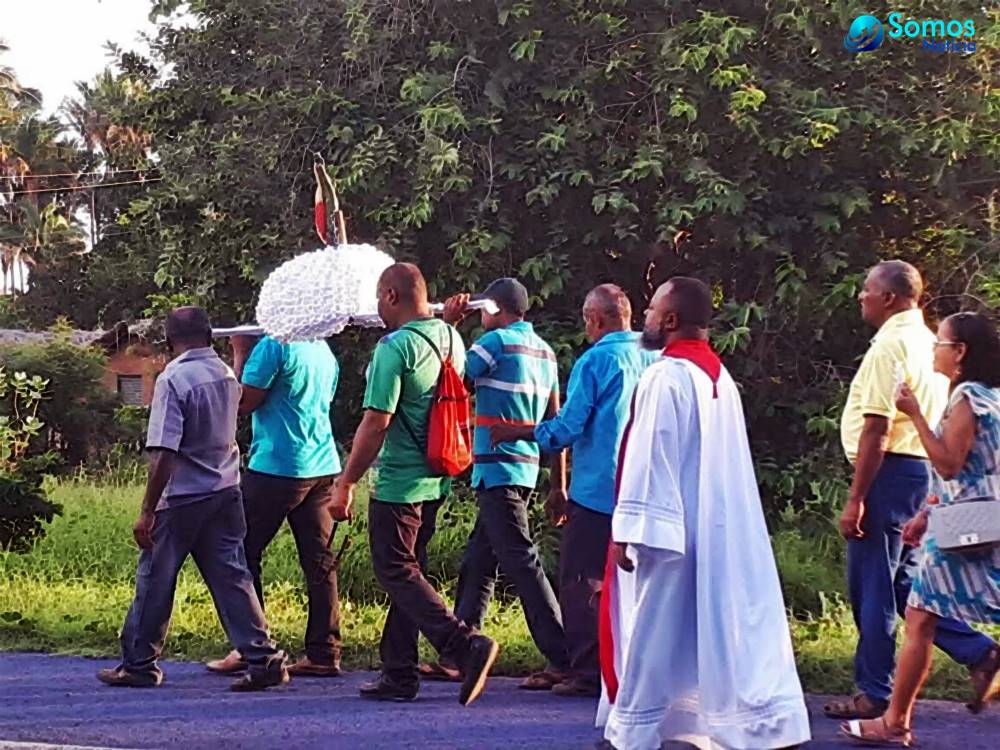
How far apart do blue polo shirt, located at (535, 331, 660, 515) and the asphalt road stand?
1046 millimetres

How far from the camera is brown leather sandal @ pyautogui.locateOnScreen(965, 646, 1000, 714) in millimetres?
6039

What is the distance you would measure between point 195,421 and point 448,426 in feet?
4.33

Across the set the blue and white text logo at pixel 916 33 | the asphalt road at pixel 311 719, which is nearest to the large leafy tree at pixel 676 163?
the blue and white text logo at pixel 916 33

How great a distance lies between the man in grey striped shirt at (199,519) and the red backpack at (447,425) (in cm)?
108

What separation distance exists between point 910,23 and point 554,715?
5.90m

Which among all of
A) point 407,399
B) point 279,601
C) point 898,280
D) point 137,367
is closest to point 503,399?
point 407,399

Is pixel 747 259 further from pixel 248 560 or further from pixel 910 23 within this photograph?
pixel 248 560

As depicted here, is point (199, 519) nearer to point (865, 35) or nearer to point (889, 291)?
point (889, 291)

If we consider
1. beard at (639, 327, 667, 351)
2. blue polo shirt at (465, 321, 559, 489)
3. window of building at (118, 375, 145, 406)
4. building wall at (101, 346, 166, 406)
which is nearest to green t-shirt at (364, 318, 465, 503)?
blue polo shirt at (465, 321, 559, 489)

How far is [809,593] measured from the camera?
10.7 meters

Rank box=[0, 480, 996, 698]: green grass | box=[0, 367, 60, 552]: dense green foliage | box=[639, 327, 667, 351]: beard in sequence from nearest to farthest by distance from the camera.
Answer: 1. box=[639, 327, 667, 351]: beard
2. box=[0, 480, 996, 698]: green grass
3. box=[0, 367, 60, 552]: dense green foliage

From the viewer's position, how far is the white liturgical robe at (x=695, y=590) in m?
5.04

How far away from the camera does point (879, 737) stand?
5.77 metres

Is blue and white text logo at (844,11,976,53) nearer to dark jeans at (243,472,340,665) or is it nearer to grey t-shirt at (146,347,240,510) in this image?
dark jeans at (243,472,340,665)
